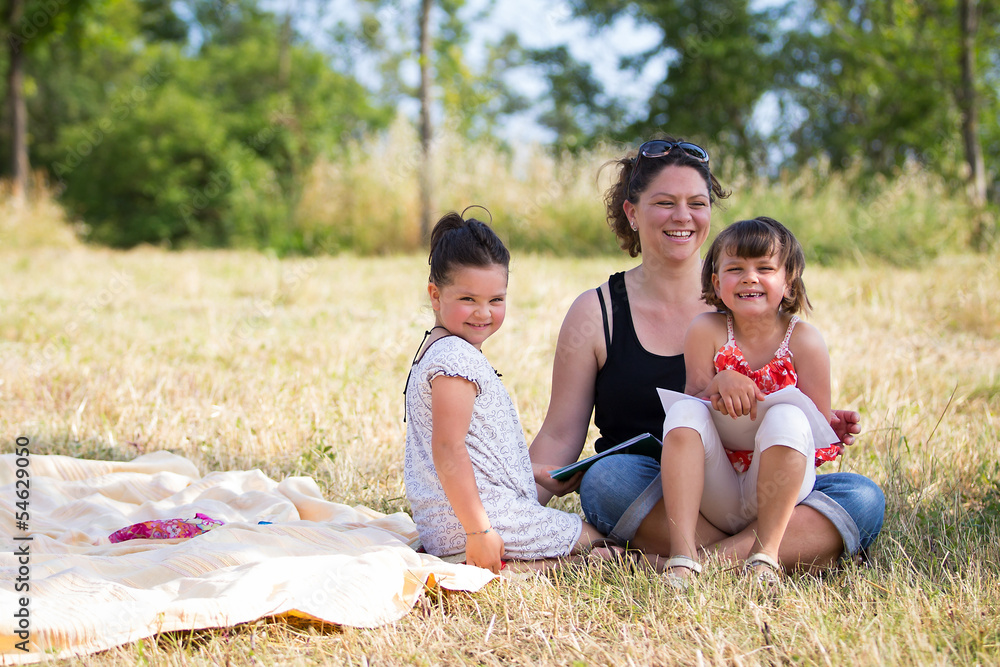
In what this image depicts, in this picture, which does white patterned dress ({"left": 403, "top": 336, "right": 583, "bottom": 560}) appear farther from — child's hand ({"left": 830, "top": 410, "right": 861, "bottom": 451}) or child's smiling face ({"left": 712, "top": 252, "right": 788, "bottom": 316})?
child's hand ({"left": 830, "top": 410, "right": 861, "bottom": 451})

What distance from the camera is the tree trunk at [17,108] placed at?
13414 millimetres

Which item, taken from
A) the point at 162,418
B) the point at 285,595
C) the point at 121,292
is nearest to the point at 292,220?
the point at 121,292

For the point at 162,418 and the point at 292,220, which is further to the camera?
the point at 292,220

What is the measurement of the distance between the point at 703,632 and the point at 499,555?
62 centimetres

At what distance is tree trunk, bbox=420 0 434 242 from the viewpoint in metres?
11.0

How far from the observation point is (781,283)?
8.02 ft

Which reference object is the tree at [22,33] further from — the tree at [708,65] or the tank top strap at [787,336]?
the tank top strap at [787,336]

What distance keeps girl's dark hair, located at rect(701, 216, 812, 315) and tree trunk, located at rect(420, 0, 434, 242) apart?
872 centimetres

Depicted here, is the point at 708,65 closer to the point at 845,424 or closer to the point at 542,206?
the point at 542,206

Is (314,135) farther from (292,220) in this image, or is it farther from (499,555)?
(499,555)

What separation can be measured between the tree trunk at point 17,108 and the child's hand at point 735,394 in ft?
43.3

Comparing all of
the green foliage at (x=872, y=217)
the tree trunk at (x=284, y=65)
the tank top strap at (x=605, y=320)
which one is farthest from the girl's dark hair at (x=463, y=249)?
the tree trunk at (x=284, y=65)

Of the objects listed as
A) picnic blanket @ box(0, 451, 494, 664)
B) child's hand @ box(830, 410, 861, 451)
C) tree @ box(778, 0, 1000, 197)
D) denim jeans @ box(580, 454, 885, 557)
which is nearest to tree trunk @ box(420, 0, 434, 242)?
tree @ box(778, 0, 1000, 197)

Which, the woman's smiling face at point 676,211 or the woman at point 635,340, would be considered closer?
the woman at point 635,340
